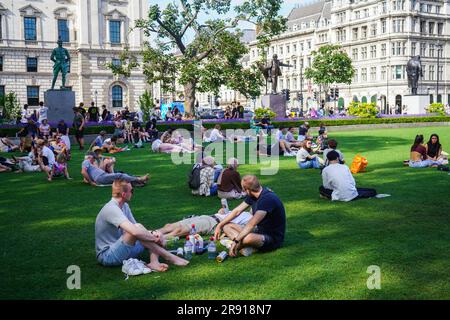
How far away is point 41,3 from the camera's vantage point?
5222cm

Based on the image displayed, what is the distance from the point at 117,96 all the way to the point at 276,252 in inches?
1985

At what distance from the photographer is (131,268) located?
6520 mm

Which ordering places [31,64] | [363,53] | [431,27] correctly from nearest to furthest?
[31,64]
[431,27]
[363,53]

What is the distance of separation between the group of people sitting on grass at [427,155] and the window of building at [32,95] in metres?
45.2

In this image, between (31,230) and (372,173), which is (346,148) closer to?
(372,173)

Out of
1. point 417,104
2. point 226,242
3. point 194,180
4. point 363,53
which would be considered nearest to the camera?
point 226,242

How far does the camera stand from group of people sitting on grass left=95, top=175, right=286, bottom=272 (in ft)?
21.8

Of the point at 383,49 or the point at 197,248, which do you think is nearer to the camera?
the point at 197,248

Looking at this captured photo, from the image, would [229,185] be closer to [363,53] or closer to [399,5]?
[399,5]

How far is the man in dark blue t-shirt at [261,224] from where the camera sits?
23.3ft

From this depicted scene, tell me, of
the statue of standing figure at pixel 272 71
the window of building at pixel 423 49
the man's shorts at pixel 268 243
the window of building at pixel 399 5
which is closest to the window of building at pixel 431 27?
the window of building at pixel 423 49

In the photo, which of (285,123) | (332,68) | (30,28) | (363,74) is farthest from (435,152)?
(363,74)
